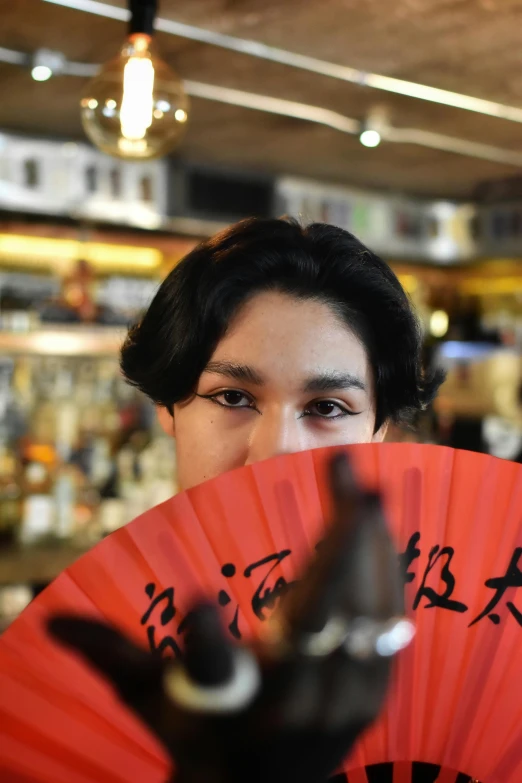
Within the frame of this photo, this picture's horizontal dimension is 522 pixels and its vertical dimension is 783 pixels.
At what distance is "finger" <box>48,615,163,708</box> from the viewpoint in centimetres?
40

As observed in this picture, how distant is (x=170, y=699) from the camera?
0.38 metres

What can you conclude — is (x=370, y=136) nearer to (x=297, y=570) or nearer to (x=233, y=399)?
(x=233, y=399)

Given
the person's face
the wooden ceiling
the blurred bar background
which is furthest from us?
the blurred bar background

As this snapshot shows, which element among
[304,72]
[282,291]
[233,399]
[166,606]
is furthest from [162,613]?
[304,72]

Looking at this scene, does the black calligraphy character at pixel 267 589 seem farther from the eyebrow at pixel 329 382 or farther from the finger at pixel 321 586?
the eyebrow at pixel 329 382

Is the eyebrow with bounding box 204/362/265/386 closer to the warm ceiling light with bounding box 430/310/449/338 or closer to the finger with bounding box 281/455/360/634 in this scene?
the finger with bounding box 281/455/360/634

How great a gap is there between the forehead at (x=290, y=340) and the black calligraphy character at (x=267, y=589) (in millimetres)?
296

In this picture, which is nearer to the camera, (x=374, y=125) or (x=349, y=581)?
(x=349, y=581)

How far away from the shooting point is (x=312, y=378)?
87cm

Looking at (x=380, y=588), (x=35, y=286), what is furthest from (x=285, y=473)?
(x=35, y=286)

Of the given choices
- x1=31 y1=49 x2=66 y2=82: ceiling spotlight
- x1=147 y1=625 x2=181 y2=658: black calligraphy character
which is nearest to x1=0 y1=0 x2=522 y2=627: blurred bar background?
x1=31 y1=49 x2=66 y2=82: ceiling spotlight

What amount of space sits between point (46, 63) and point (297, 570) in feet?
7.33

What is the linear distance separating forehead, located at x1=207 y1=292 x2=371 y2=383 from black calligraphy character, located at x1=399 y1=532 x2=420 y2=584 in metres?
0.28

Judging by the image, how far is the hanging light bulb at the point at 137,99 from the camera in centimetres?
167
